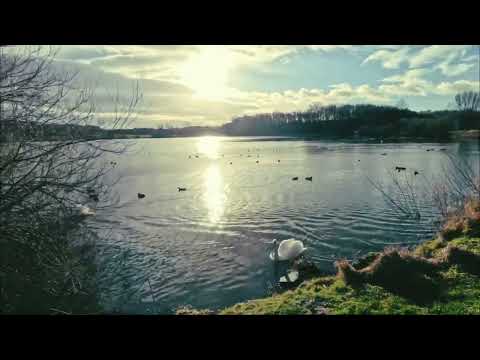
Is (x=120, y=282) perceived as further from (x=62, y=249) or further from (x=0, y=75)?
(x=0, y=75)

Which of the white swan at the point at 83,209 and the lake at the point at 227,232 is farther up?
the white swan at the point at 83,209

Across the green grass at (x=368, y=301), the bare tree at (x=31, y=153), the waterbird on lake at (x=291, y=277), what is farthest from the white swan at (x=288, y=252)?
the bare tree at (x=31, y=153)

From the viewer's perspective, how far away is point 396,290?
6.01 metres

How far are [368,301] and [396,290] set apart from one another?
32.5 inches

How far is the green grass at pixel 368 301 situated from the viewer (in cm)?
510

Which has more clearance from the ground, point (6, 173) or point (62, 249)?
point (6, 173)

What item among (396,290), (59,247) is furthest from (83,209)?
(396,290)

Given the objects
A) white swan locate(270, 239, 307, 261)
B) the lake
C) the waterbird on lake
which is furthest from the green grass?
white swan locate(270, 239, 307, 261)

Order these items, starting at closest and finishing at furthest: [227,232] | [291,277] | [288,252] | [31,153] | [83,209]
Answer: [31,153] → [291,277] → [288,252] → [83,209] → [227,232]

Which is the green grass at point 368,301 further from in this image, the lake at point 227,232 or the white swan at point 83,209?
the white swan at point 83,209

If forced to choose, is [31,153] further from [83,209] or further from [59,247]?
[83,209]
